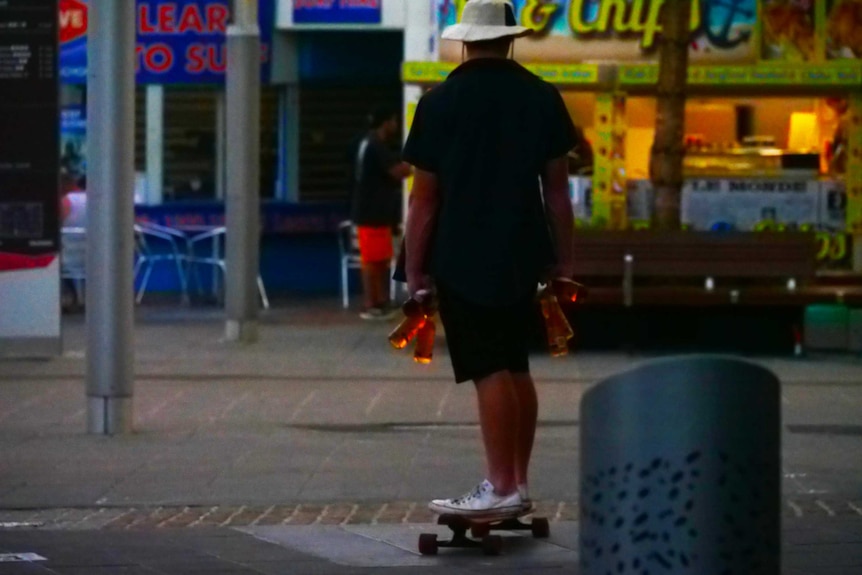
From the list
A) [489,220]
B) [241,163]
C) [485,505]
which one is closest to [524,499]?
[485,505]

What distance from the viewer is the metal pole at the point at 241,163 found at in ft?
49.6

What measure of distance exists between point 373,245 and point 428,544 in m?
11.0

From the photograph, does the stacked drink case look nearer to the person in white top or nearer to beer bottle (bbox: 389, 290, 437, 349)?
beer bottle (bbox: 389, 290, 437, 349)

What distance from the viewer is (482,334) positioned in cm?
673

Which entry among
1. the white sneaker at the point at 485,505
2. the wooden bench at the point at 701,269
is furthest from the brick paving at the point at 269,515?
the wooden bench at the point at 701,269

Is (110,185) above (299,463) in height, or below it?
above

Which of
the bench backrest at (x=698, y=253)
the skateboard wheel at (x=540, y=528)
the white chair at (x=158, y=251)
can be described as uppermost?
the bench backrest at (x=698, y=253)

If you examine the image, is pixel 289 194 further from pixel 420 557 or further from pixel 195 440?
pixel 420 557

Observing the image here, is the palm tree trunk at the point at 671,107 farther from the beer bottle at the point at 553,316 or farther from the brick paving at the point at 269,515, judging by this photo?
the beer bottle at the point at 553,316

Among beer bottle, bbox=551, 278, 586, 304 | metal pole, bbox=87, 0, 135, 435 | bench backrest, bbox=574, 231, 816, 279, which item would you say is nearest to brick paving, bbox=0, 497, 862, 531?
beer bottle, bbox=551, 278, 586, 304

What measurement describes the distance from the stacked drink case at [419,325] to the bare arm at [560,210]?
482 mm

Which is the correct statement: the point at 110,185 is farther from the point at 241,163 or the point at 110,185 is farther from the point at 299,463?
the point at 241,163

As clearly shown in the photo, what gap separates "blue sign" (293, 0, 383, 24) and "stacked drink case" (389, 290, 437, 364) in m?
12.7

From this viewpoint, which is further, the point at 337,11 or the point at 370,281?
the point at 337,11
